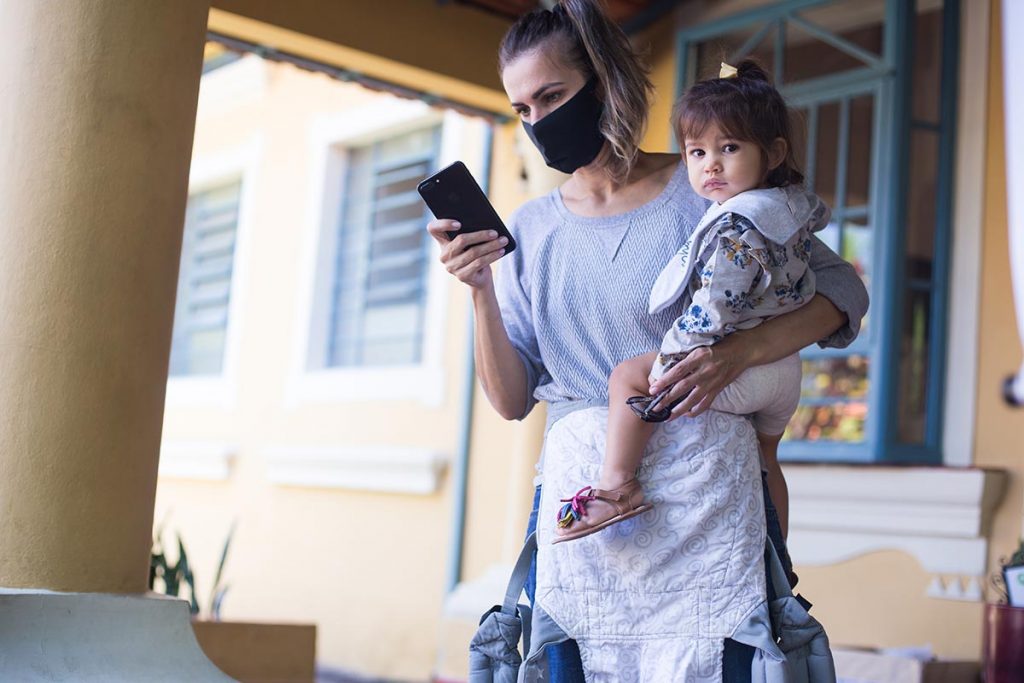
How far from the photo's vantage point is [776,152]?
1851mm

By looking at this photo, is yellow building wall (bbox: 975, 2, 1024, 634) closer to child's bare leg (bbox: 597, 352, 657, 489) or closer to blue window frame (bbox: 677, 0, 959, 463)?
blue window frame (bbox: 677, 0, 959, 463)

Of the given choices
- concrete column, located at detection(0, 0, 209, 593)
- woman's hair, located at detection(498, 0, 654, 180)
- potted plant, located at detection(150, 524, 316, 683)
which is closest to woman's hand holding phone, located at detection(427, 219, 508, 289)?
woman's hair, located at detection(498, 0, 654, 180)

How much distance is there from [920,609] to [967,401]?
0.73 m

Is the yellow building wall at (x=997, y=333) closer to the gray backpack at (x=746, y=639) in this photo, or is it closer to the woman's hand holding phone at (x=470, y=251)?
the gray backpack at (x=746, y=639)

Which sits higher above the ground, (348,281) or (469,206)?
(348,281)

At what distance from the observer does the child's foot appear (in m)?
1.74

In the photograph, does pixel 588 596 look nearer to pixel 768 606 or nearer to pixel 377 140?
pixel 768 606

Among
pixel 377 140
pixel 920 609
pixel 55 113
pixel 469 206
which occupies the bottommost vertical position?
pixel 920 609

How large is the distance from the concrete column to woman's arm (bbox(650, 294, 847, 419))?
1.66 metres

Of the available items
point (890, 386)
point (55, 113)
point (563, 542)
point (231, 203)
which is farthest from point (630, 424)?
point (231, 203)

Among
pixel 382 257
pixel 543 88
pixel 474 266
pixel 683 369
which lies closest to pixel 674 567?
pixel 683 369

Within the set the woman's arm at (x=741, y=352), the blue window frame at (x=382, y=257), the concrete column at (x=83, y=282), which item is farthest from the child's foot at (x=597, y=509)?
the blue window frame at (x=382, y=257)

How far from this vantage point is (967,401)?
4.28 m

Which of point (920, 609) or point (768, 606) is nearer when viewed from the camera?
point (768, 606)
